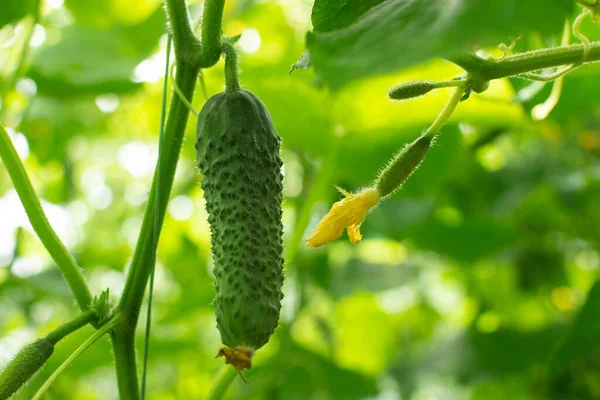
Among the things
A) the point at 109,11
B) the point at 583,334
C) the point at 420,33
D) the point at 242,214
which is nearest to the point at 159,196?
the point at 242,214

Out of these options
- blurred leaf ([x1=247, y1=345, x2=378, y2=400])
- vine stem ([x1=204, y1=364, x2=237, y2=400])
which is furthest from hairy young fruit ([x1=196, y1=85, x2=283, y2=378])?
blurred leaf ([x1=247, y1=345, x2=378, y2=400])

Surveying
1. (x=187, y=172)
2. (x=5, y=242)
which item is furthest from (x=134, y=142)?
(x=5, y=242)

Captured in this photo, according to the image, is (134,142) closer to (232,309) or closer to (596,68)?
(596,68)

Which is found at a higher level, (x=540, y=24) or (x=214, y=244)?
(x=540, y=24)

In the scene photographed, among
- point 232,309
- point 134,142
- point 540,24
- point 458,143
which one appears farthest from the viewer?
point 134,142

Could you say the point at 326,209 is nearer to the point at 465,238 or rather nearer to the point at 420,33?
the point at 465,238

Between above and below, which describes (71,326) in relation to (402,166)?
below

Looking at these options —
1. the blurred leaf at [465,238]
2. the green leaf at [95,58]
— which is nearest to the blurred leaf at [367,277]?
the blurred leaf at [465,238]
